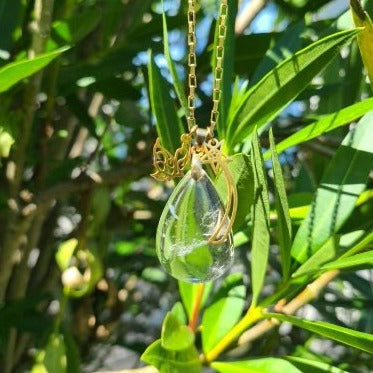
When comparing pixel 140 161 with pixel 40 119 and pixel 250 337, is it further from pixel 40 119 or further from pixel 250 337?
pixel 250 337

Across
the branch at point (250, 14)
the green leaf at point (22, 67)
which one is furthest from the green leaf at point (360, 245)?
the branch at point (250, 14)

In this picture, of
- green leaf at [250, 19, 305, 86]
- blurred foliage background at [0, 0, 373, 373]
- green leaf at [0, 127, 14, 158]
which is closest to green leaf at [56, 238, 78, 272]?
blurred foliage background at [0, 0, 373, 373]

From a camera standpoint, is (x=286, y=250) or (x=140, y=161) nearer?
(x=286, y=250)

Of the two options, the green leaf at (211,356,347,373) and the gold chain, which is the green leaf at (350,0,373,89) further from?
the green leaf at (211,356,347,373)

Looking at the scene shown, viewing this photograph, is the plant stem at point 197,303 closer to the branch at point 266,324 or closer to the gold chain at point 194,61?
the branch at point 266,324

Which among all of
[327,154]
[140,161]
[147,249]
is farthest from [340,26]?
[147,249]

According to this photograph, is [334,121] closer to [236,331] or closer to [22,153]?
[236,331]
